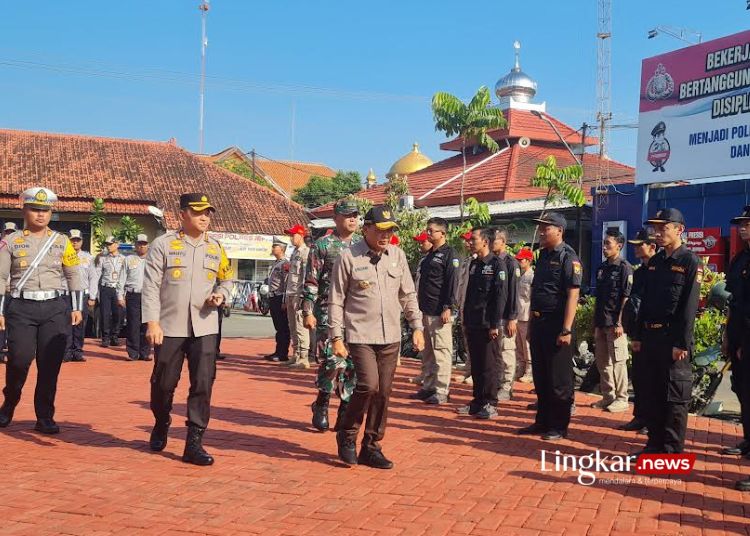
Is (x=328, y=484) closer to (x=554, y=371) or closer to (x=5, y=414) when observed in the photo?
(x=554, y=371)

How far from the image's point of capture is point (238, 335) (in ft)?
62.7

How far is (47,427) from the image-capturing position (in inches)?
273

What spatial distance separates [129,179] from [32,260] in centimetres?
2721

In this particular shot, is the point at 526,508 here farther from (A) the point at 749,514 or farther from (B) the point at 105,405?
(B) the point at 105,405

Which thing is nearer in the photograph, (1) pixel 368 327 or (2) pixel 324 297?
(1) pixel 368 327

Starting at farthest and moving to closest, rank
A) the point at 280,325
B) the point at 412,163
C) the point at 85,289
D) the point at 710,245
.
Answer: the point at 412,163 < the point at 710,245 < the point at 280,325 < the point at 85,289

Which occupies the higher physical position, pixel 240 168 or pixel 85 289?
pixel 240 168

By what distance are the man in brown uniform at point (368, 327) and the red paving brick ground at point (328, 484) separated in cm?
27

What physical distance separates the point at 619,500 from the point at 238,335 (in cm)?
1467

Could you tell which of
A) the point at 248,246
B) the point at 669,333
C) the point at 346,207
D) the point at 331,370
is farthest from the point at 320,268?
the point at 248,246

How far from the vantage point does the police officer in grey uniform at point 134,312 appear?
13109mm

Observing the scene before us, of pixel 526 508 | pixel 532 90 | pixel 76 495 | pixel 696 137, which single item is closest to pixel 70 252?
pixel 76 495

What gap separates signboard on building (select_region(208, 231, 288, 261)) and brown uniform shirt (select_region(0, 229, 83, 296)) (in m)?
25.0

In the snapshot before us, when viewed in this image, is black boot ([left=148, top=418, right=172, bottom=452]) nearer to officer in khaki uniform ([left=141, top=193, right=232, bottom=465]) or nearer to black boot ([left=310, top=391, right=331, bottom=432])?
officer in khaki uniform ([left=141, top=193, right=232, bottom=465])
